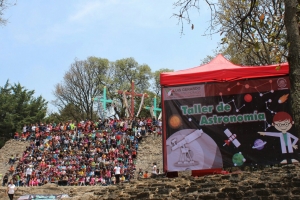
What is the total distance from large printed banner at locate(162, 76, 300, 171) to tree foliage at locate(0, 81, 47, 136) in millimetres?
35106

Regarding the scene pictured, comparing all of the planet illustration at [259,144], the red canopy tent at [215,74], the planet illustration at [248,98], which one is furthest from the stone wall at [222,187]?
the planet illustration at [248,98]

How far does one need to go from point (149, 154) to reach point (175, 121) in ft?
45.2

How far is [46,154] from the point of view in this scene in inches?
1071

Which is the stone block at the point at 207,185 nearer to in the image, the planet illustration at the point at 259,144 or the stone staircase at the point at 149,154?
the planet illustration at the point at 259,144

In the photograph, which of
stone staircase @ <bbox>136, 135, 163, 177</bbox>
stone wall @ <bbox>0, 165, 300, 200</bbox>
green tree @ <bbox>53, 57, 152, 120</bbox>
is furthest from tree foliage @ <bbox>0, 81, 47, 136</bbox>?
stone wall @ <bbox>0, 165, 300, 200</bbox>

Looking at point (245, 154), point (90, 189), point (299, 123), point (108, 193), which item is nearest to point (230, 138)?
point (245, 154)

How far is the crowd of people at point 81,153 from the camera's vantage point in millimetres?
23141

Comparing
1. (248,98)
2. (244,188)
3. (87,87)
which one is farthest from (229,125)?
(87,87)

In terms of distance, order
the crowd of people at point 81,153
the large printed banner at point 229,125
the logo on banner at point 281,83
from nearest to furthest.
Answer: the large printed banner at point 229,125
the logo on banner at point 281,83
the crowd of people at point 81,153

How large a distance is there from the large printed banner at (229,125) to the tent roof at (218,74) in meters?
0.17

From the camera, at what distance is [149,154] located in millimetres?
25719

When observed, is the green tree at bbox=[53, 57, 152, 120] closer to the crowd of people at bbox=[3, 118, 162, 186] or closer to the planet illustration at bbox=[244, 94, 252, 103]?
the crowd of people at bbox=[3, 118, 162, 186]

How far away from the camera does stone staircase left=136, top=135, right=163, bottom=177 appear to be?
2439cm

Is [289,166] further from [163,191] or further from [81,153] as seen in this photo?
[81,153]
